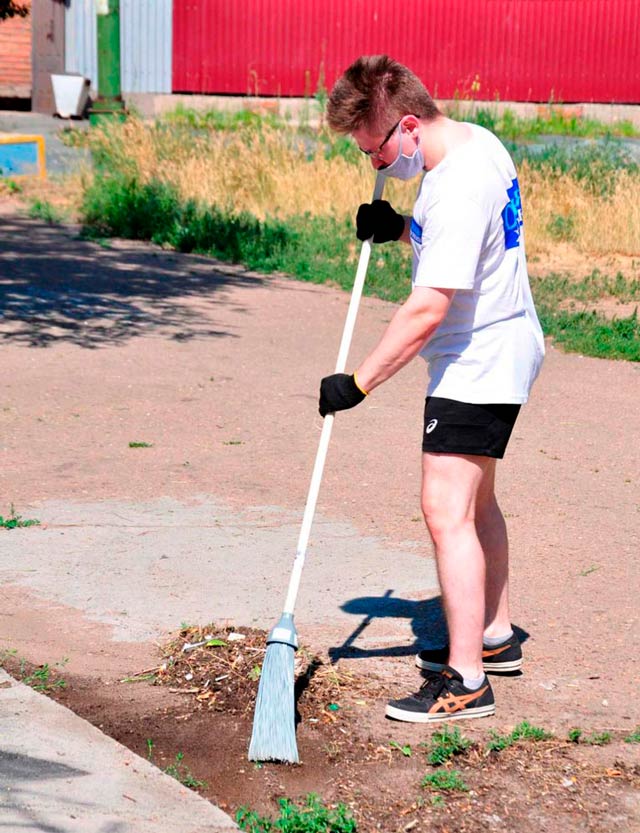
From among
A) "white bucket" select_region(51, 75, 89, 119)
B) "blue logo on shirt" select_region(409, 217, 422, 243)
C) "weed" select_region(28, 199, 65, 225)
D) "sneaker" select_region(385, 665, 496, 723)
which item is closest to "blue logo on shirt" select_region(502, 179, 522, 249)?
"blue logo on shirt" select_region(409, 217, 422, 243)

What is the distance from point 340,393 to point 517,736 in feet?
3.67

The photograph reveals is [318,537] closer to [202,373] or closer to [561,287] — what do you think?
[202,373]

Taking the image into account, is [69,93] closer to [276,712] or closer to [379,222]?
[379,222]

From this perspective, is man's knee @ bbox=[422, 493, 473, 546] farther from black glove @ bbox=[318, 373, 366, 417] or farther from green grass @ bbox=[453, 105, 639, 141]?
green grass @ bbox=[453, 105, 639, 141]

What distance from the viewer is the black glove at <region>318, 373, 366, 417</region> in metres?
3.55

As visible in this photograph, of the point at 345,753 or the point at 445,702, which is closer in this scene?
the point at 345,753

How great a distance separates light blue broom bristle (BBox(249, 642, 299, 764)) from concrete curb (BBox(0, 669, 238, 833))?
35 centimetres

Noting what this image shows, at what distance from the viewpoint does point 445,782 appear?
3.28 m

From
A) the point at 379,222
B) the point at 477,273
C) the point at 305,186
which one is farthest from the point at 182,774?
the point at 305,186

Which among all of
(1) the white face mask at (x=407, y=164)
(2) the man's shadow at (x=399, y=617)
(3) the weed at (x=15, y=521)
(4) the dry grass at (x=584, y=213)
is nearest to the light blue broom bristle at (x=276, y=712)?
(2) the man's shadow at (x=399, y=617)

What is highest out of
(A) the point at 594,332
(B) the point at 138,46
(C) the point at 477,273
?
(B) the point at 138,46

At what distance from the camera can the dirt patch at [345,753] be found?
10.5ft

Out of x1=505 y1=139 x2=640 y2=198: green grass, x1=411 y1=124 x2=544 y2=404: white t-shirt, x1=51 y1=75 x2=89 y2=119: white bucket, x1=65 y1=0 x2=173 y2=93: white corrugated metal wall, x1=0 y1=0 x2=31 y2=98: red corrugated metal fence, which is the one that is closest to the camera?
x1=411 y1=124 x2=544 y2=404: white t-shirt

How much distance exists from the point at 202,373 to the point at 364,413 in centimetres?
130
